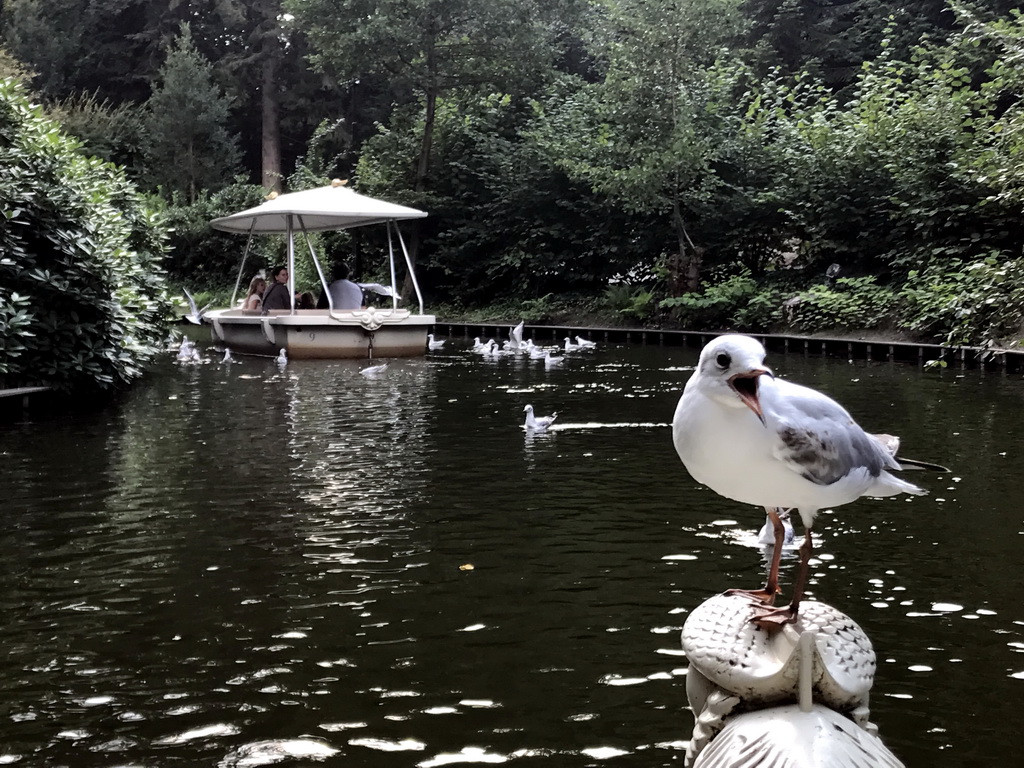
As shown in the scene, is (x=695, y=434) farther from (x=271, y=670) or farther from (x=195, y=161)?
(x=195, y=161)

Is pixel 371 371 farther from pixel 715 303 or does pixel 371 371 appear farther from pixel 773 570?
pixel 773 570

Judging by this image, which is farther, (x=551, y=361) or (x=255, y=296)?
(x=255, y=296)

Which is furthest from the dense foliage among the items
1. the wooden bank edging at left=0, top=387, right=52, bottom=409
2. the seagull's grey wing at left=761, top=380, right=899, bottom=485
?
the seagull's grey wing at left=761, top=380, right=899, bottom=485

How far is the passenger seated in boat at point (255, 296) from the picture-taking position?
22.4 m

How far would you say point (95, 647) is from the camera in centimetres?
480

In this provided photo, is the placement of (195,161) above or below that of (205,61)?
below

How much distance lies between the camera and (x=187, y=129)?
4253cm

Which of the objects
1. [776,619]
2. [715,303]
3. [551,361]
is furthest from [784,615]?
[715,303]

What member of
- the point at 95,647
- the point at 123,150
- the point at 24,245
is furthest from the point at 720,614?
the point at 123,150

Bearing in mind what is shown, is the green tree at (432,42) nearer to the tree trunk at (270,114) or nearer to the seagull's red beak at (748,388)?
the tree trunk at (270,114)

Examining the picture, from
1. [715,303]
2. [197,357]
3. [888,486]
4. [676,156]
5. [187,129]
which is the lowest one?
[197,357]

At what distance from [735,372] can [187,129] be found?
43140 mm

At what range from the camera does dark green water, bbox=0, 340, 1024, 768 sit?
3977 millimetres

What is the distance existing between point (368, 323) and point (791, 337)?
848 cm
